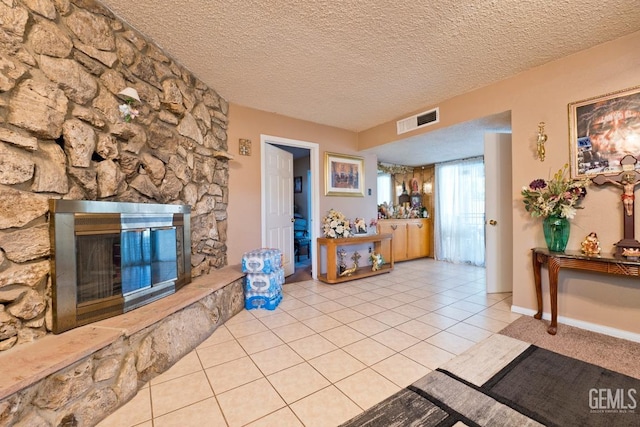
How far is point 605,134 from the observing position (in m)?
2.16

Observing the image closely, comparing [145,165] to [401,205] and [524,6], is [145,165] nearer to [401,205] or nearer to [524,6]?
[524,6]

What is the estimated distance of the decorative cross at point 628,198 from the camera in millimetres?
1997

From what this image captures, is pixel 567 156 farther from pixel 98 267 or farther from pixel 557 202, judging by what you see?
pixel 98 267

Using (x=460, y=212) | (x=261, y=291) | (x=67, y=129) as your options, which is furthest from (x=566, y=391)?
(x=460, y=212)

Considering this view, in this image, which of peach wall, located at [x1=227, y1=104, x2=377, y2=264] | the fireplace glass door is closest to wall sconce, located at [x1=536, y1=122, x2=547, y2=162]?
peach wall, located at [x1=227, y1=104, x2=377, y2=264]

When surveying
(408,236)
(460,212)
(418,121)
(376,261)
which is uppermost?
(418,121)

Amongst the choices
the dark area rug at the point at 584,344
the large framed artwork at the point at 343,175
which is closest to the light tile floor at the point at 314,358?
the dark area rug at the point at 584,344

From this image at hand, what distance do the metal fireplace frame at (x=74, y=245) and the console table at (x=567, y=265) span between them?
3.26 m

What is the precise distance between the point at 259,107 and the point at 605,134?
3.59 m

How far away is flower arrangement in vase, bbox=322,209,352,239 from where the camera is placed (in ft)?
13.1

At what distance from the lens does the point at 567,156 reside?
2.35 m

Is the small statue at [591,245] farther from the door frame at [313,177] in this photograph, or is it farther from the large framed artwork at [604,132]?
the door frame at [313,177]

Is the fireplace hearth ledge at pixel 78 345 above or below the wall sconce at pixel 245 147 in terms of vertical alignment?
below

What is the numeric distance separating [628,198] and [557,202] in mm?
409
